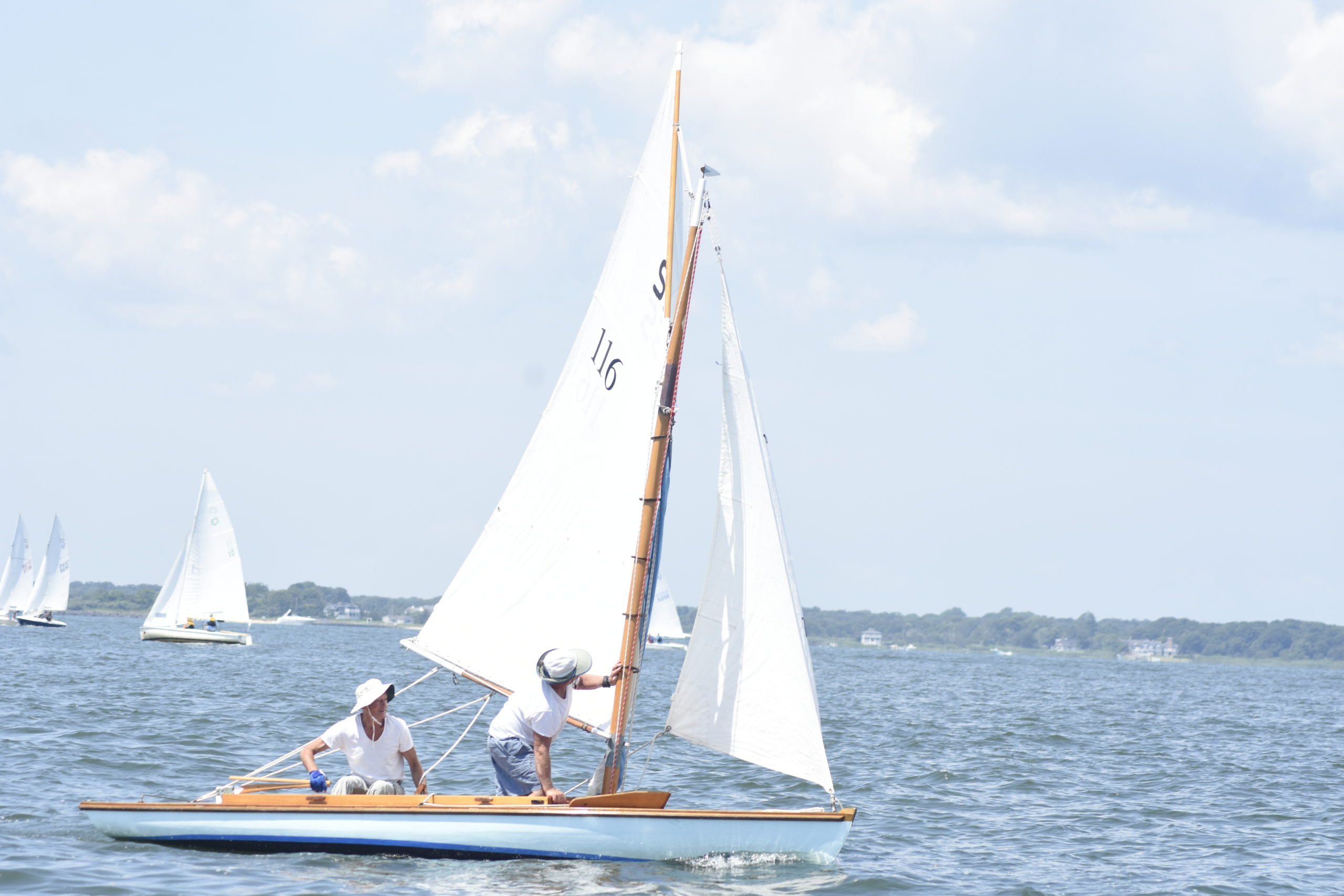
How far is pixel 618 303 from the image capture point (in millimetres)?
13781

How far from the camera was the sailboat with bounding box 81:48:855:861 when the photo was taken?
43.3 ft

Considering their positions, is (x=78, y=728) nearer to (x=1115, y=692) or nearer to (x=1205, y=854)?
(x=1205, y=854)

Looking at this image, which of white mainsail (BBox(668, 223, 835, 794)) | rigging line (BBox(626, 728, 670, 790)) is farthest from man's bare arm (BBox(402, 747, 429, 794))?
white mainsail (BBox(668, 223, 835, 794))

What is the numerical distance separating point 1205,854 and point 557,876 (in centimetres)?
817

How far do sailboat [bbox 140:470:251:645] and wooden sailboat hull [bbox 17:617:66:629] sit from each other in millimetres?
22951

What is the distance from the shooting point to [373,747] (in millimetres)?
13211

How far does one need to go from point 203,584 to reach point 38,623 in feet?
83.8

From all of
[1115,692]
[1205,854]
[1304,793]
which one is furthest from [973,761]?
[1115,692]

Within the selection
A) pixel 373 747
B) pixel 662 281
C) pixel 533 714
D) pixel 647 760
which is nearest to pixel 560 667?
pixel 533 714

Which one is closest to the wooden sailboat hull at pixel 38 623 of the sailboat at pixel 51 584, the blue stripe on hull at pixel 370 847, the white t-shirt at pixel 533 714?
the sailboat at pixel 51 584

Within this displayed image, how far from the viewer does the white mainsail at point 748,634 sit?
44.1 ft

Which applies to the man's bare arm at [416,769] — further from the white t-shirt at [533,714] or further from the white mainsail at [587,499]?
the white mainsail at [587,499]

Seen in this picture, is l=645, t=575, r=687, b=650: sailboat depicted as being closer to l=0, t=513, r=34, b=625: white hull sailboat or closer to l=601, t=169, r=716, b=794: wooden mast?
l=0, t=513, r=34, b=625: white hull sailboat

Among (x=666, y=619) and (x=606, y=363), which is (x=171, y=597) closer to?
(x=666, y=619)
